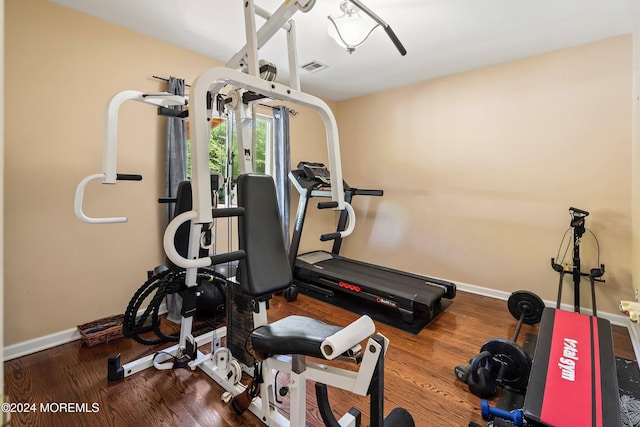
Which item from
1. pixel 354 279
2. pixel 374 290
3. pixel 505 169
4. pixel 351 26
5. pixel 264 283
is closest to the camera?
pixel 264 283

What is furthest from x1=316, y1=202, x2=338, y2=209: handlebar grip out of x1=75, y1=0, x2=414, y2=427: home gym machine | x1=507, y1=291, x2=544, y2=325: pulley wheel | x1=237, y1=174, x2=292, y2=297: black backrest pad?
x1=507, y1=291, x2=544, y2=325: pulley wheel

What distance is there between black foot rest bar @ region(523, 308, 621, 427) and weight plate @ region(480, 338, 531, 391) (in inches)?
5.0

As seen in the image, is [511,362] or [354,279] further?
[354,279]

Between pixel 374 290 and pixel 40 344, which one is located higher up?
pixel 374 290

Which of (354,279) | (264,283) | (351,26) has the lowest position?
(354,279)

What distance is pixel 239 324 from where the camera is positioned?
189 cm

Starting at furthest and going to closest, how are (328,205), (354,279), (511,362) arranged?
(354,279)
(511,362)
(328,205)

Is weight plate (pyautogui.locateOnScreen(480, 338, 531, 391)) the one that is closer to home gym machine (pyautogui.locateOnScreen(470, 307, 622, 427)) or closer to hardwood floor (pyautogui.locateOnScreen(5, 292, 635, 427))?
home gym machine (pyautogui.locateOnScreen(470, 307, 622, 427))

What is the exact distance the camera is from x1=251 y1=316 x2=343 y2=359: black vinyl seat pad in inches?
46.8

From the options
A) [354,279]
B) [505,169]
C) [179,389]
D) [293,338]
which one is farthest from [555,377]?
[505,169]

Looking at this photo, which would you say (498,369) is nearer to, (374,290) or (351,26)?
(374,290)

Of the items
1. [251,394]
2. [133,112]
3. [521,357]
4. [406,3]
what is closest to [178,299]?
[251,394]

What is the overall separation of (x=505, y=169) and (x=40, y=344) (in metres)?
4.34

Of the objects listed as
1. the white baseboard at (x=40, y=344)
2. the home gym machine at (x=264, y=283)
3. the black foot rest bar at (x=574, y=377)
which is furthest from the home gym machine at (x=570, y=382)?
the white baseboard at (x=40, y=344)
